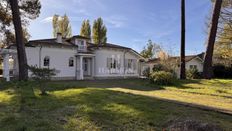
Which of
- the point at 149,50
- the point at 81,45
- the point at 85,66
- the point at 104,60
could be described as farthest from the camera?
the point at 149,50

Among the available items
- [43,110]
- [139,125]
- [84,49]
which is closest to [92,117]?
[139,125]

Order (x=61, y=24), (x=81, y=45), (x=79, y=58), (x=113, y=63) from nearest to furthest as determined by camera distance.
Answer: (x=79, y=58) < (x=81, y=45) < (x=113, y=63) < (x=61, y=24)

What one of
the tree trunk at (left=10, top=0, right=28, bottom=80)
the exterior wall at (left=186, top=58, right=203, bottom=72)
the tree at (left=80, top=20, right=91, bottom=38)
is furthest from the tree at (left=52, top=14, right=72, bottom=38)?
the tree trunk at (left=10, top=0, right=28, bottom=80)

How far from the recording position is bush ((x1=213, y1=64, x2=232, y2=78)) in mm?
Result: 39531

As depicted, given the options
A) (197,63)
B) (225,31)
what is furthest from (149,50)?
(225,31)

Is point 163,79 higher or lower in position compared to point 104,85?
higher

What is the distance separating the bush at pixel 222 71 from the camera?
3953 centimetres

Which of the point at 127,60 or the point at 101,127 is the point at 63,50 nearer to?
the point at 127,60

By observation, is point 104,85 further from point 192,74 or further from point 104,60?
point 192,74

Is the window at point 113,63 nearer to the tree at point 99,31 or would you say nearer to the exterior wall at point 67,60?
the exterior wall at point 67,60

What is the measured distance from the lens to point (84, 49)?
31578 millimetres

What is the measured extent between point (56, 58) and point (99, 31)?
33949 mm

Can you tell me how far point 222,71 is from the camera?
39.6m

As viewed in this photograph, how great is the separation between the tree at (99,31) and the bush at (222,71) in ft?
93.1
